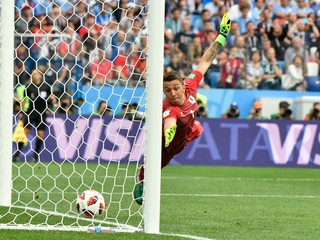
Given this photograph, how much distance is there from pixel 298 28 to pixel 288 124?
3688mm

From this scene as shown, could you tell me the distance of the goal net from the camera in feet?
27.3

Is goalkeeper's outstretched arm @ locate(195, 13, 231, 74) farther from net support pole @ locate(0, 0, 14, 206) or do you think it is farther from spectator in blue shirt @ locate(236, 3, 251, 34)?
spectator in blue shirt @ locate(236, 3, 251, 34)

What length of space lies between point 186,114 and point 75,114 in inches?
337

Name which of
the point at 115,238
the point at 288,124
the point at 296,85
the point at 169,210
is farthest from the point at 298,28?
the point at 115,238

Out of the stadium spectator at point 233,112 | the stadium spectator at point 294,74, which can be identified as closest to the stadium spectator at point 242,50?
the stadium spectator at point 294,74

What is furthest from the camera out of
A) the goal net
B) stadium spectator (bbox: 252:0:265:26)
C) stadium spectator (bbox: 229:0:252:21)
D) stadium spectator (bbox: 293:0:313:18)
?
stadium spectator (bbox: 293:0:313:18)

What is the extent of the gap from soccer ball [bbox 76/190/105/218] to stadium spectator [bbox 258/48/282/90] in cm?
1250

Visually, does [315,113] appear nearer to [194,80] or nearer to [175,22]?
[175,22]

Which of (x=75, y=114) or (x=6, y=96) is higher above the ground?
(x=6, y=96)

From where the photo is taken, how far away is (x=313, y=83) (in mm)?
20422

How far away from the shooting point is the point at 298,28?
69.2ft

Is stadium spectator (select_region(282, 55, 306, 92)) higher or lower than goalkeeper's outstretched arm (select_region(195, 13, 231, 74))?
lower

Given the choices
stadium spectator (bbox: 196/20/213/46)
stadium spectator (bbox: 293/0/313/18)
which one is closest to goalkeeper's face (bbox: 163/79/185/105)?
stadium spectator (bbox: 196/20/213/46)

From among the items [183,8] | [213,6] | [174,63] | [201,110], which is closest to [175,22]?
[183,8]
